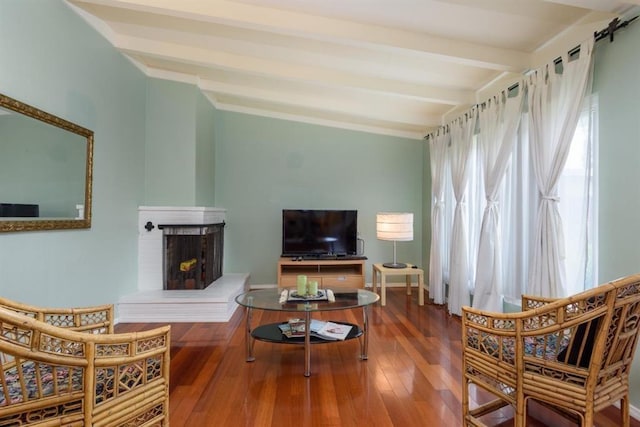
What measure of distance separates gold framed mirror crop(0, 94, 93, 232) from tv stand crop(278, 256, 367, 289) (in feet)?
8.05

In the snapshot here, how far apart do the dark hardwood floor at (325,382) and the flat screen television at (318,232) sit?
1637 mm

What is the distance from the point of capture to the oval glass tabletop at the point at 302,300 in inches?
99.8

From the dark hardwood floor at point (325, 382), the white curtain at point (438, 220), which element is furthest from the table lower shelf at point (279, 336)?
the white curtain at point (438, 220)

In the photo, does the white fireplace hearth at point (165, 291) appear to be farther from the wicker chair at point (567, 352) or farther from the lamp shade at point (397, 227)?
the wicker chair at point (567, 352)

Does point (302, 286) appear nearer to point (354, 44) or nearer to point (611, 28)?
point (354, 44)

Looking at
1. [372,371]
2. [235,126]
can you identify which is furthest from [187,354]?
[235,126]

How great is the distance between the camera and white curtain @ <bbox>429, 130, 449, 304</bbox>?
4.28 m

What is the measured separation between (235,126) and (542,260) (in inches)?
170

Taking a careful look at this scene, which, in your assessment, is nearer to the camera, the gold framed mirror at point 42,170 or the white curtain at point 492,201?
the gold framed mirror at point 42,170

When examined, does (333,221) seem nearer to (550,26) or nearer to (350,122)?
(350,122)

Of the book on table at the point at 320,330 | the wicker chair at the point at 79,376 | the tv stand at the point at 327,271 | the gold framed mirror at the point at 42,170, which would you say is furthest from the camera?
the tv stand at the point at 327,271

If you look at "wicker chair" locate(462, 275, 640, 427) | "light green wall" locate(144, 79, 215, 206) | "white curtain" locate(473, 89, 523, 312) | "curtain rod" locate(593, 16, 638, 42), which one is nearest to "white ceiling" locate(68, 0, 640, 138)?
"curtain rod" locate(593, 16, 638, 42)

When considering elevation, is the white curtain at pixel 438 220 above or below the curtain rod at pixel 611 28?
below

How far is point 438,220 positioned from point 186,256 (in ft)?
10.8
